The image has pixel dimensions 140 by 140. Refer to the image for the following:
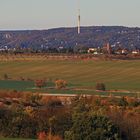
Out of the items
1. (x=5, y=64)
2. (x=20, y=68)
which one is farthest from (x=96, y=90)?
(x=5, y=64)

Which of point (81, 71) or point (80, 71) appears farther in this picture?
point (80, 71)

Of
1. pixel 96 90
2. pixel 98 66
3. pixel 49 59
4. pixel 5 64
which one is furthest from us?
pixel 49 59

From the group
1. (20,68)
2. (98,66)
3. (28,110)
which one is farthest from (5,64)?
(28,110)

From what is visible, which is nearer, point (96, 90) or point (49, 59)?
point (96, 90)

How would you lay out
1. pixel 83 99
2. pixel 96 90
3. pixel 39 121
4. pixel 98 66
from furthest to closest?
pixel 98 66 < pixel 96 90 < pixel 83 99 < pixel 39 121

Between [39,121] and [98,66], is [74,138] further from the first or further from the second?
[98,66]

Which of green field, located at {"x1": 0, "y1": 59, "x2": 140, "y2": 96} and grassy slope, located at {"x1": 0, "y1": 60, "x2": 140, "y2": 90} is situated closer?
green field, located at {"x1": 0, "y1": 59, "x2": 140, "y2": 96}
